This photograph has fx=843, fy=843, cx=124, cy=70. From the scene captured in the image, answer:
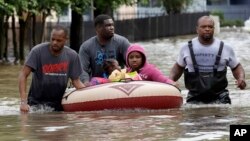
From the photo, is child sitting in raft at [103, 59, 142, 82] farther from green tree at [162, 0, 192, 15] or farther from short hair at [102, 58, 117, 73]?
green tree at [162, 0, 192, 15]

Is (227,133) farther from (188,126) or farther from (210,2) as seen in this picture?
(210,2)

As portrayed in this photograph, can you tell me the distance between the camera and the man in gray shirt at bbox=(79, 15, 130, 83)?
13602 millimetres

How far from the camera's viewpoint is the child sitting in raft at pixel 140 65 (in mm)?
12938

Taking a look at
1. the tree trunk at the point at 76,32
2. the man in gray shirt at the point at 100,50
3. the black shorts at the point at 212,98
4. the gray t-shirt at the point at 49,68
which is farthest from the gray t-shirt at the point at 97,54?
the tree trunk at the point at 76,32

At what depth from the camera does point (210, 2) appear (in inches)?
3728

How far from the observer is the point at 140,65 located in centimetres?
1309

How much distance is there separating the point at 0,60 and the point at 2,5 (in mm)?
7586

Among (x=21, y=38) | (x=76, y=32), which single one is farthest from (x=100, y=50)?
(x=76, y=32)

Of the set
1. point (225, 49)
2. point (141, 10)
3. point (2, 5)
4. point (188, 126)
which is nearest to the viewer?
point (188, 126)

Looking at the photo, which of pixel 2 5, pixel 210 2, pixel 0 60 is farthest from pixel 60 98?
pixel 210 2

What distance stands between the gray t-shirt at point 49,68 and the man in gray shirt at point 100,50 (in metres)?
0.73

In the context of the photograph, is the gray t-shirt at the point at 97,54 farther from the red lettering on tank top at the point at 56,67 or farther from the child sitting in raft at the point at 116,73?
the red lettering on tank top at the point at 56,67

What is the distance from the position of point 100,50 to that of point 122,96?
3.38 feet

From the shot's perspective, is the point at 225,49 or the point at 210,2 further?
the point at 210,2
